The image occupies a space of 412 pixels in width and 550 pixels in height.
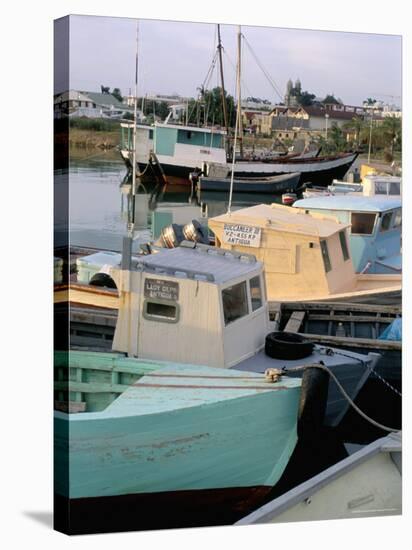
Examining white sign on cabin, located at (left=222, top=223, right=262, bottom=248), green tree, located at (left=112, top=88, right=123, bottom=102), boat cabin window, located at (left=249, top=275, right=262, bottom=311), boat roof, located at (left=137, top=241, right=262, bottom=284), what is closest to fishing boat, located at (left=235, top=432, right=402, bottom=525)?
boat cabin window, located at (left=249, top=275, right=262, bottom=311)

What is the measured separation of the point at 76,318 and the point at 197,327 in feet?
2.91

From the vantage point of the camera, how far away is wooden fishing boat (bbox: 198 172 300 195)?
1002cm

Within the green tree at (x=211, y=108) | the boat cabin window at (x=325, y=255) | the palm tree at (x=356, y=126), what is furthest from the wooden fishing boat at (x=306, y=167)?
the boat cabin window at (x=325, y=255)

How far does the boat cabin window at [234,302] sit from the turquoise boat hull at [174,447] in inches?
16.6

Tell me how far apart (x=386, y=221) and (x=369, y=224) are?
0.36 m

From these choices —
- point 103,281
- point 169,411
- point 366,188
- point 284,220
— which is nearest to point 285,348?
point 169,411

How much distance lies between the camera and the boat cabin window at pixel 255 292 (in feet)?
30.1

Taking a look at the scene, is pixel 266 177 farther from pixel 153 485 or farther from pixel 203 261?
pixel 153 485

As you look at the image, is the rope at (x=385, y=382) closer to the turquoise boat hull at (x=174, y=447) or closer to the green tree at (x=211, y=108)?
the turquoise boat hull at (x=174, y=447)

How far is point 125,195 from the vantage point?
912 cm

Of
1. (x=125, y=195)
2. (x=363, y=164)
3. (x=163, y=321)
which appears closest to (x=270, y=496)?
(x=163, y=321)

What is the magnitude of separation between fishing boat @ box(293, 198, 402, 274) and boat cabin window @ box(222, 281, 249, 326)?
1.72m

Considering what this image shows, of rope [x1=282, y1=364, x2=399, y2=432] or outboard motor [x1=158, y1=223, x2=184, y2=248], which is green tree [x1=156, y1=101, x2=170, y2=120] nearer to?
outboard motor [x1=158, y1=223, x2=184, y2=248]

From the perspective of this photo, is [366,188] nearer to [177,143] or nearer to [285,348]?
[177,143]
